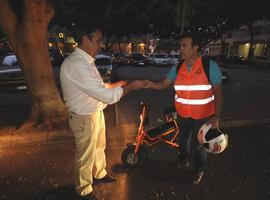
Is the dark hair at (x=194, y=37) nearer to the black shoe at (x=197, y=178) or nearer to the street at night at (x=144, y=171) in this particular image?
the black shoe at (x=197, y=178)

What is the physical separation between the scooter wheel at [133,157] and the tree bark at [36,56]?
255 centimetres

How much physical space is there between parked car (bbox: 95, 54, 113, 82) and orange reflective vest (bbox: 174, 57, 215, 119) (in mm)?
8121

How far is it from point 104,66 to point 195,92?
9.64 meters

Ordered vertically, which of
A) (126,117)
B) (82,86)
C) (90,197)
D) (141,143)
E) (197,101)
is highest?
(82,86)

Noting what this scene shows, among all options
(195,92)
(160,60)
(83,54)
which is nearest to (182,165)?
(195,92)

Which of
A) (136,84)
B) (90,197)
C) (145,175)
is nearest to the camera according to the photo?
(90,197)

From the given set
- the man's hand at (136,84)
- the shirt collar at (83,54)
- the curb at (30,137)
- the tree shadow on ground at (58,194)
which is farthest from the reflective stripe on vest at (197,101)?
the curb at (30,137)

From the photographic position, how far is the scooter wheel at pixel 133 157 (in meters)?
4.43

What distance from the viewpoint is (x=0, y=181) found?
13.7ft

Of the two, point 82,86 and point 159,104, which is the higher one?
point 82,86

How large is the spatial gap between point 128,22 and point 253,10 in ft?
32.3

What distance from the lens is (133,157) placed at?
174 inches

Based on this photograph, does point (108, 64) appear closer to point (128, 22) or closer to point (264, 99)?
point (264, 99)

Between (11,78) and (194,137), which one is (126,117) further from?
(11,78)
